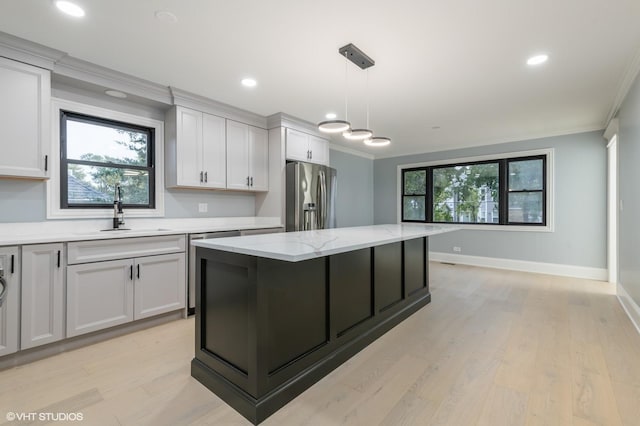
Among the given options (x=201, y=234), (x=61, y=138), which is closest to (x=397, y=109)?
(x=201, y=234)

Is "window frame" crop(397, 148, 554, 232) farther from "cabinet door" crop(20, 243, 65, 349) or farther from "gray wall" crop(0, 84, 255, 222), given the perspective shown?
"cabinet door" crop(20, 243, 65, 349)

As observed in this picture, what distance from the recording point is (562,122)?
4391 millimetres

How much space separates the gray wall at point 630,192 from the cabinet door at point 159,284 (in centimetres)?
431

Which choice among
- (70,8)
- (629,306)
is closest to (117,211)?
(70,8)

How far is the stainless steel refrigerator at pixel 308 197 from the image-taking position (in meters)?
4.08

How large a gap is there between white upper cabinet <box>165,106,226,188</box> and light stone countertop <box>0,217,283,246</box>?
50cm

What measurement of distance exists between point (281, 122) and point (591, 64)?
328 centimetres

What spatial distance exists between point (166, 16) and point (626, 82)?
4198 mm

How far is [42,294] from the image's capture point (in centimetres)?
219

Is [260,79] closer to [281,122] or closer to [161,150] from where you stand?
[281,122]

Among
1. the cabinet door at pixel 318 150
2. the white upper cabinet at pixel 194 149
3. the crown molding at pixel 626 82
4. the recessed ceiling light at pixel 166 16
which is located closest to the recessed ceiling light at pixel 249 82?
the white upper cabinet at pixel 194 149

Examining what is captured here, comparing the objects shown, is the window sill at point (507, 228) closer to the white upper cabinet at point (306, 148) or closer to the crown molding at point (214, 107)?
the white upper cabinet at point (306, 148)

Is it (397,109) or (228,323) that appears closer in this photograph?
(228,323)

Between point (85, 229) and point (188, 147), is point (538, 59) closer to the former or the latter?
point (188, 147)
